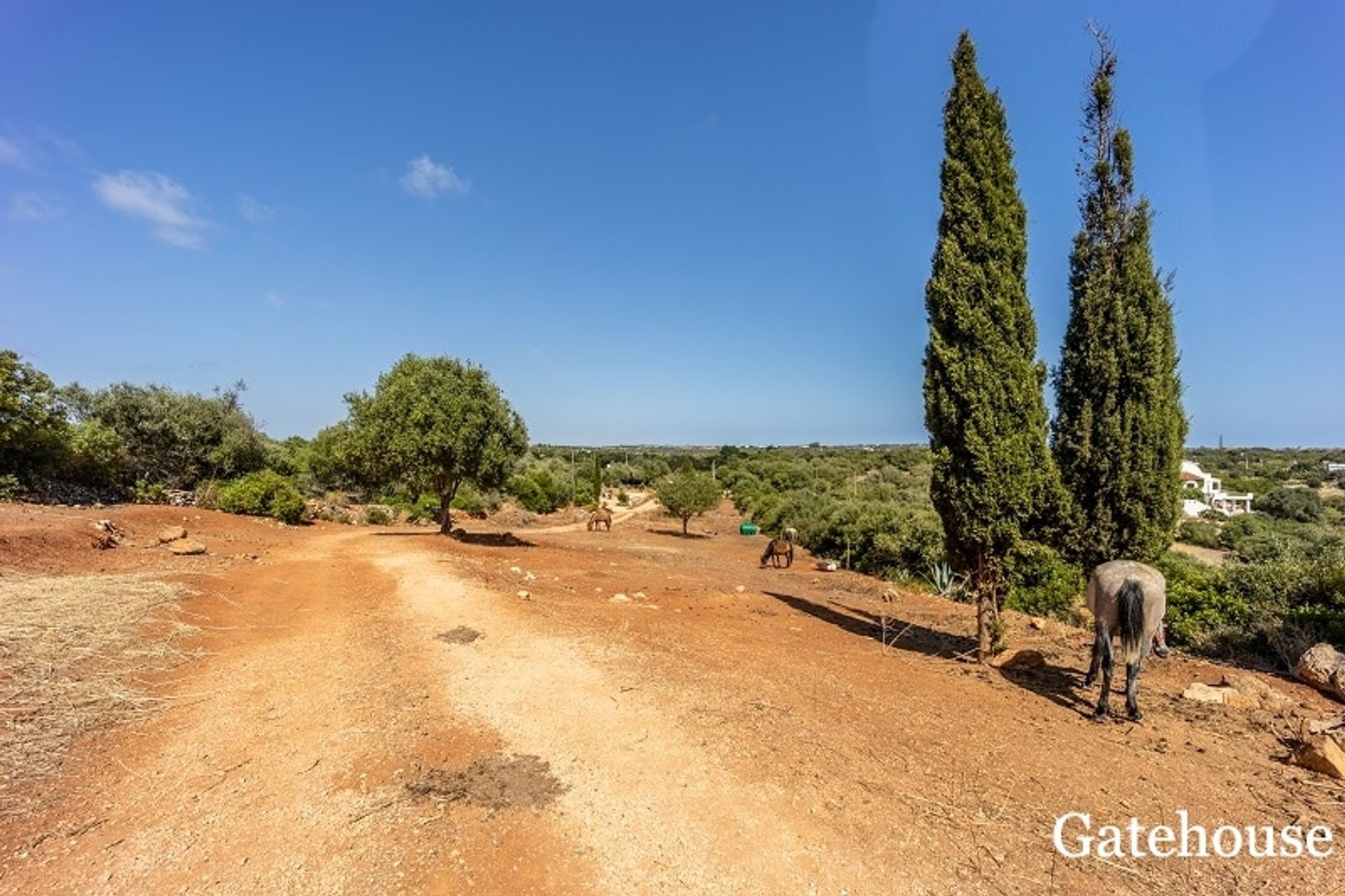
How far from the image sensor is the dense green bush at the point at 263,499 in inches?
969

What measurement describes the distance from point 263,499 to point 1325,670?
30.1 metres

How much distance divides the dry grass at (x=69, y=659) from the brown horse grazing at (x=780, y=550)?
17469 mm

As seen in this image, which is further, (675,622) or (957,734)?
(675,622)

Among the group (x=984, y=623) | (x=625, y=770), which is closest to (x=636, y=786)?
(x=625, y=770)

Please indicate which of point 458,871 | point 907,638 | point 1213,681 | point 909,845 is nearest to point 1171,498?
point 1213,681

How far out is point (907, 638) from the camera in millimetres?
11031

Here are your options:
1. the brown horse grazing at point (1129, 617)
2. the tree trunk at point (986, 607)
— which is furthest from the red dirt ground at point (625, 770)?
the tree trunk at point (986, 607)

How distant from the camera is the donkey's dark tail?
704cm

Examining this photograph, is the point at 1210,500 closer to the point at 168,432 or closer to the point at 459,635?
the point at 459,635

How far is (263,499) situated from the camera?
25.1 m

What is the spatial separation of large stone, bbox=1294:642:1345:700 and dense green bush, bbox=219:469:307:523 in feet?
94.9

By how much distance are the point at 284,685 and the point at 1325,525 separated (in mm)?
46372

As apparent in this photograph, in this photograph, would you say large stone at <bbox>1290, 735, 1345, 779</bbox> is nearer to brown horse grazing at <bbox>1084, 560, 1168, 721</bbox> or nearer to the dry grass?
brown horse grazing at <bbox>1084, 560, 1168, 721</bbox>

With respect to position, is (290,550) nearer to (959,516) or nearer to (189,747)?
(189,747)
